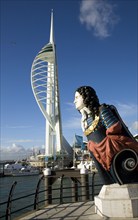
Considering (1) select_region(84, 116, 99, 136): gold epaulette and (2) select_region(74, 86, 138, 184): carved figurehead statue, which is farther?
(1) select_region(84, 116, 99, 136): gold epaulette

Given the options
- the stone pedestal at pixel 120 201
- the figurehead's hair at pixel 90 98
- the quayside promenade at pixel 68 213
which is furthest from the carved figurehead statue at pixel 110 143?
the quayside promenade at pixel 68 213

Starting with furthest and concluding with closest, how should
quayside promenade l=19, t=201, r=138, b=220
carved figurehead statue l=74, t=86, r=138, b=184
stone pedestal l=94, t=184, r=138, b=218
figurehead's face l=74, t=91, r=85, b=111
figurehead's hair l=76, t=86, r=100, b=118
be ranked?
figurehead's face l=74, t=91, r=85, b=111, figurehead's hair l=76, t=86, r=100, b=118, quayside promenade l=19, t=201, r=138, b=220, carved figurehead statue l=74, t=86, r=138, b=184, stone pedestal l=94, t=184, r=138, b=218

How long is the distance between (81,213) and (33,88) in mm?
66328

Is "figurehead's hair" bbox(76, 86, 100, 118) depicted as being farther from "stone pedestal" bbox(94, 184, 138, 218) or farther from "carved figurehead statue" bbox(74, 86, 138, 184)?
"stone pedestal" bbox(94, 184, 138, 218)

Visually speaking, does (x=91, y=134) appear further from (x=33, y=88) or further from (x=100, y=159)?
(x=33, y=88)

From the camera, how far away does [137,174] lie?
8.10 meters

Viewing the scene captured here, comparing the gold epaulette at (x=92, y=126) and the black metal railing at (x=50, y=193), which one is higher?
the gold epaulette at (x=92, y=126)

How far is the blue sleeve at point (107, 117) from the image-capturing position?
27.0ft

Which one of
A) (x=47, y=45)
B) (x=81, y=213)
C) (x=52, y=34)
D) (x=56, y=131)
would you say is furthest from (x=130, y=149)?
(x=52, y=34)

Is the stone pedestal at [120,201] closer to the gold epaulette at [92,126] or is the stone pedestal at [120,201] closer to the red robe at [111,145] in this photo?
the red robe at [111,145]

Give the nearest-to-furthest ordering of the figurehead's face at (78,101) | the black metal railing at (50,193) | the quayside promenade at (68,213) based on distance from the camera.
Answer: the quayside promenade at (68,213), the black metal railing at (50,193), the figurehead's face at (78,101)

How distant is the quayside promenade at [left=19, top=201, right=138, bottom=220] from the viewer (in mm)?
8391

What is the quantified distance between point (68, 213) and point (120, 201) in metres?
2.07

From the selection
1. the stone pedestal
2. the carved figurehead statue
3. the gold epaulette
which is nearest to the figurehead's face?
the carved figurehead statue
